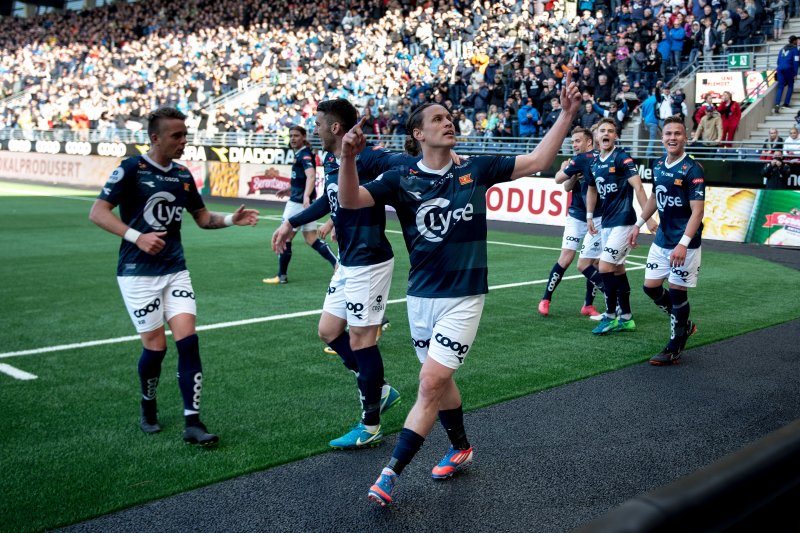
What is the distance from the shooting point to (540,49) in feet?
84.3

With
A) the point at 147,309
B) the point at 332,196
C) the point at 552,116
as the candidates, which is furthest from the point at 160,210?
the point at 552,116

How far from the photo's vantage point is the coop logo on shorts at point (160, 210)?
5398 mm

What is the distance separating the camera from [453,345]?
442cm

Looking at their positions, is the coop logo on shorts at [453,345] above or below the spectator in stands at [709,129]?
below

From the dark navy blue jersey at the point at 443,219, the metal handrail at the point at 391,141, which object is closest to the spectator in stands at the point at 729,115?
the metal handrail at the point at 391,141

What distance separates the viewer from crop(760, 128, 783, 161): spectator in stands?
Result: 58.0ft

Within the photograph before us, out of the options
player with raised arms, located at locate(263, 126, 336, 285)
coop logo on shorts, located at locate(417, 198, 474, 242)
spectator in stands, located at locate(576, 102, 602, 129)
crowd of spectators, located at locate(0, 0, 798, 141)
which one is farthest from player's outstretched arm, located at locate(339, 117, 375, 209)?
spectator in stands, located at locate(576, 102, 602, 129)

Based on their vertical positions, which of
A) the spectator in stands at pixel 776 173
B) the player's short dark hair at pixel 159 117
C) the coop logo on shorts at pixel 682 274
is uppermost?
the player's short dark hair at pixel 159 117

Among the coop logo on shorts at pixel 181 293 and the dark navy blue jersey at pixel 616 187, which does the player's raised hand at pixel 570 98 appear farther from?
the dark navy blue jersey at pixel 616 187

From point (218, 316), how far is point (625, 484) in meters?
6.35

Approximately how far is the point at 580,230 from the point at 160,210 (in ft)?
20.5

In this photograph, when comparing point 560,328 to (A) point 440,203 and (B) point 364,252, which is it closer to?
(B) point 364,252

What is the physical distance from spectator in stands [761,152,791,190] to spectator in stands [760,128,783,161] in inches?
10.2

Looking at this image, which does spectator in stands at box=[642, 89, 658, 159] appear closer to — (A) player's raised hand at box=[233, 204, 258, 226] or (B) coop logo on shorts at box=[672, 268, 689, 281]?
(B) coop logo on shorts at box=[672, 268, 689, 281]
